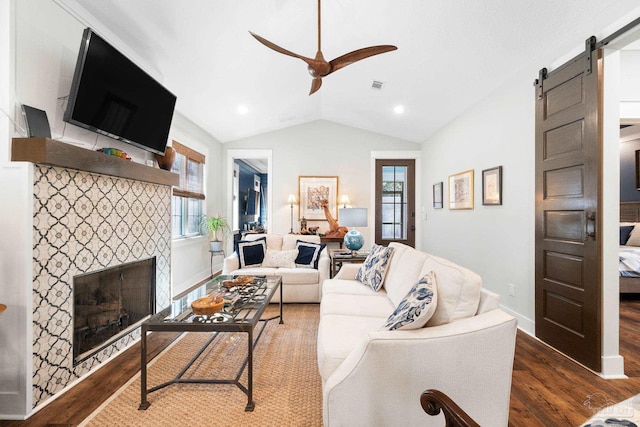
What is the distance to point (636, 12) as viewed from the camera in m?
1.90

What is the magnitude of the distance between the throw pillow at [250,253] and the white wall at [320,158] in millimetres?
1860

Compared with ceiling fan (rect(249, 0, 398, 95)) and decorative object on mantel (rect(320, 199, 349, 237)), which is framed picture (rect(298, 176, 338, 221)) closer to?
decorative object on mantel (rect(320, 199, 349, 237))

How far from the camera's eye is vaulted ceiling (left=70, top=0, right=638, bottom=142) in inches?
91.7

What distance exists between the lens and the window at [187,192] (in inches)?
169

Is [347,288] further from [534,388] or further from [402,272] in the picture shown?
[534,388]

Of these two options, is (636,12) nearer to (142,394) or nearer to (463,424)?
(463,424)

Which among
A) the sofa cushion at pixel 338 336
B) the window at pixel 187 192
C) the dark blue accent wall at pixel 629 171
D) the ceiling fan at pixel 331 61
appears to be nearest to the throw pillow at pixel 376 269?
the sofa cushion at pixel 338 336

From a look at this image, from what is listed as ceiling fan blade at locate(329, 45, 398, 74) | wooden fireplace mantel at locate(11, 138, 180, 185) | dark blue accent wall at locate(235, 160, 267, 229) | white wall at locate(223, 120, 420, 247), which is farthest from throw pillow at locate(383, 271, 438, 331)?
dark blue accent wall at locate(235, 160, 267, 229)

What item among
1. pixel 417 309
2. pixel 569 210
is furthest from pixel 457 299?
pixel 569 210

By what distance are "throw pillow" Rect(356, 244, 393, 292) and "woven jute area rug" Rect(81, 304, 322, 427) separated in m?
0.75

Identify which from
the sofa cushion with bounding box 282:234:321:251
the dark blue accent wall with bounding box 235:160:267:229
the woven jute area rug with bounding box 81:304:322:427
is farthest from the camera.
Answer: the dark blue accent wall with bounding box 235:160:267:229

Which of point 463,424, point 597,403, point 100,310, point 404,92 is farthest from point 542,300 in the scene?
point 100,310

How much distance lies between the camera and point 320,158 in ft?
19.5

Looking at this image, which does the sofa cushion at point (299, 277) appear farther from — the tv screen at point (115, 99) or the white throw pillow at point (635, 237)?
the white throw pillow at point (635, 237)
